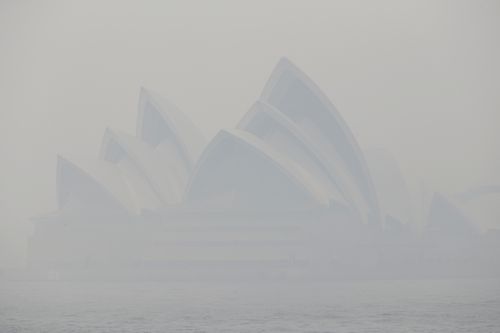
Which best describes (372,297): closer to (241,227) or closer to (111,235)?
(241,227)

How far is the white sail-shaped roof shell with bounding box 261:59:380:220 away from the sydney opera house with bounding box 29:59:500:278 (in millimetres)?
99

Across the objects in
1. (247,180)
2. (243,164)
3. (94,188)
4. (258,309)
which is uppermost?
(243,164)

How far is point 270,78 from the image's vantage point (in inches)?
3233

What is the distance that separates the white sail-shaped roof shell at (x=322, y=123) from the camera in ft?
265

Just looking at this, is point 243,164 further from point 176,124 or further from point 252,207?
point 176,124

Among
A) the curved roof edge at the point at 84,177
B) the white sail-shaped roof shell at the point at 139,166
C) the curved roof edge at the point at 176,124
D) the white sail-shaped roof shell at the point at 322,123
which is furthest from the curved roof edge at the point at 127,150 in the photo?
the white sail-shaped roof shell at the point at 322,123

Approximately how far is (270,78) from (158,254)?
55.3ft

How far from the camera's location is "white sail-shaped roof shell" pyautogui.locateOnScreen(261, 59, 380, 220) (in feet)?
265

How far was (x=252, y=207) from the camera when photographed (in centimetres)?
8444

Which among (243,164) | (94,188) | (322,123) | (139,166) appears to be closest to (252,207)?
(243,164)

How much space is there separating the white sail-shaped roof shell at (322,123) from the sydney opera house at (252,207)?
10 cm

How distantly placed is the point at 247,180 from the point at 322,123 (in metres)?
8.18

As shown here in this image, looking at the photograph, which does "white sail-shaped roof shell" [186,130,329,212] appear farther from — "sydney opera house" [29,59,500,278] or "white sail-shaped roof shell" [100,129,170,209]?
"white sail-shaped roof shell" [100,129,170,209]

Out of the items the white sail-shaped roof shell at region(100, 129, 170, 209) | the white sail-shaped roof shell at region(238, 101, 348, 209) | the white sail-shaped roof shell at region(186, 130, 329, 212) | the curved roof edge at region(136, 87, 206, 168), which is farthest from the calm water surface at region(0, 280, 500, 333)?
the curved roof edge at region(136, 87, 206, 168)
